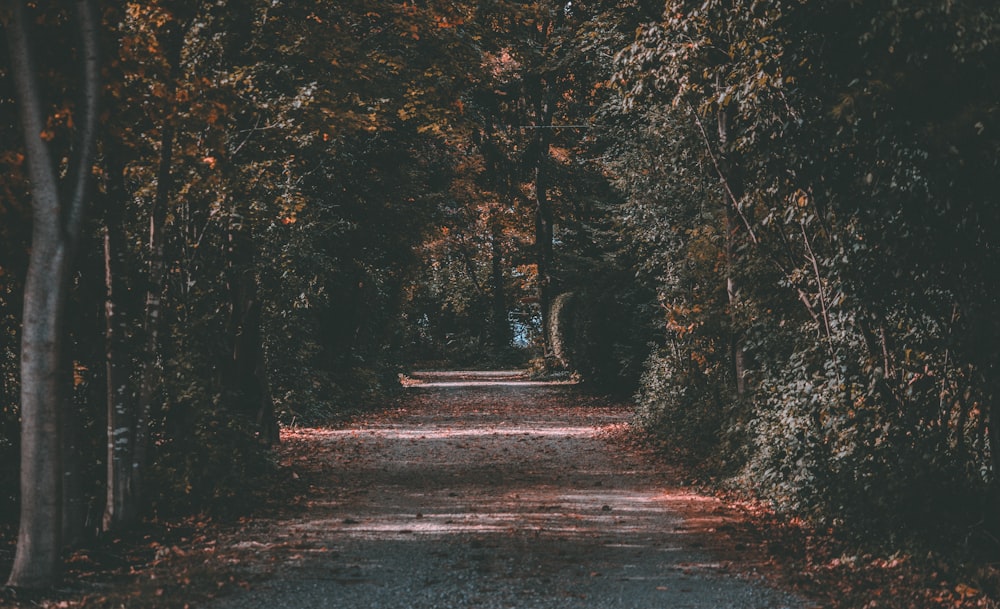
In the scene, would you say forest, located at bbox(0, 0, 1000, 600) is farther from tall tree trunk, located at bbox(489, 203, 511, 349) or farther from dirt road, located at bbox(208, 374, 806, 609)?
tall tree trunk, located at bbox(489, 203, 511, 349)

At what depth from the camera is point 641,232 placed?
17344 millimetres

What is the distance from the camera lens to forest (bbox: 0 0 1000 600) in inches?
291

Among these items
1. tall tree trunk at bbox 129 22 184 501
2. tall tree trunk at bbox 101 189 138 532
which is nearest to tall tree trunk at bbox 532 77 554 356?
tall tree trunk at bbox 129 22 184 501

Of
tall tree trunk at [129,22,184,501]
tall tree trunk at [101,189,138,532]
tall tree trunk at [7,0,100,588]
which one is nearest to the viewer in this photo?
tall tree trunk at [7,0,100,588]

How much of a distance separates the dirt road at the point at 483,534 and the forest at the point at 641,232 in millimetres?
1253

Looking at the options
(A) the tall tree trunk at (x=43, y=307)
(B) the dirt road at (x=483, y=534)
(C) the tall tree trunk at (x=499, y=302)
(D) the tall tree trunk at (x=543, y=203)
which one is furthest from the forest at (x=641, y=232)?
(C) the tall tree trunk at (x=499, y=302)

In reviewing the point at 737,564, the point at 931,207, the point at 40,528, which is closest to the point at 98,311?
the point at 40,528

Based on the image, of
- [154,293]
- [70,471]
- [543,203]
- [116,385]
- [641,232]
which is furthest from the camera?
[543,203]

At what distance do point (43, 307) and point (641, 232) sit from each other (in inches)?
457

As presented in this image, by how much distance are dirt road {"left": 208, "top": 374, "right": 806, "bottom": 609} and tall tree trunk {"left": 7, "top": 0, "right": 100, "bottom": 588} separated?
1510 millimetres

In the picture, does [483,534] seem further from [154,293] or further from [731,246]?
[731,246]

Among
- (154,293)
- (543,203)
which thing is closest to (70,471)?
(154,293)

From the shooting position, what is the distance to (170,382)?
10.8m

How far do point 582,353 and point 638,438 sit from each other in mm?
9623
